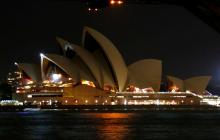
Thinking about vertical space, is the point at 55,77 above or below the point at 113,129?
above

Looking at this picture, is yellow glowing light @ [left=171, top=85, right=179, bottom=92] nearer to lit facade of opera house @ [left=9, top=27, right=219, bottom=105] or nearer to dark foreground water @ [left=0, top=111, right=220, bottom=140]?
lit facade of opera house @ [left=9, top=27, right=219, bottom=105]

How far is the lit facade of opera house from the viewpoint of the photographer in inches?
4218

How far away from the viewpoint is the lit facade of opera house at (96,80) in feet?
351

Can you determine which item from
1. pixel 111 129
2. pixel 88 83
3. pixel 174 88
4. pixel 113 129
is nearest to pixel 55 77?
pixel 88 83

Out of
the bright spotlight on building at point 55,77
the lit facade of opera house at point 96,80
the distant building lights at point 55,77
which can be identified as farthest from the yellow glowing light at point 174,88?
the bright spotlight on building at point 55,77

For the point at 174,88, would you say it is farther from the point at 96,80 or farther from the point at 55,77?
the point at 55,77

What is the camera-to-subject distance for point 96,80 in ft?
371

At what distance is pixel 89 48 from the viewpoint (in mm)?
106188

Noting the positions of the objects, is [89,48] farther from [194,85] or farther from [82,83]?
[194,85]

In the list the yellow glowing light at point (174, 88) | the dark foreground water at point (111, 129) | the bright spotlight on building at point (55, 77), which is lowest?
the dark foreground water at point (111, 129)

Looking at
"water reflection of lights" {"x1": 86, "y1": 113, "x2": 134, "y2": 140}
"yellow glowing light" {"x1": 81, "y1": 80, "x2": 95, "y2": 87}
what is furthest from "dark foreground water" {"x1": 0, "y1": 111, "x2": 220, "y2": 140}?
"yellow glowing light" {"x1": 81, "y1": 80, "x2": 95, "y2": 87}

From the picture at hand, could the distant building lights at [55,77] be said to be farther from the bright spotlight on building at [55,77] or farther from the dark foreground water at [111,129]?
the dark foreground water at [111,129]

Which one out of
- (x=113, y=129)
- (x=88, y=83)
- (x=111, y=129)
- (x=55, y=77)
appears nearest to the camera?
(x=111, y=129)

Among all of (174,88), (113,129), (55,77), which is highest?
(55,77)
